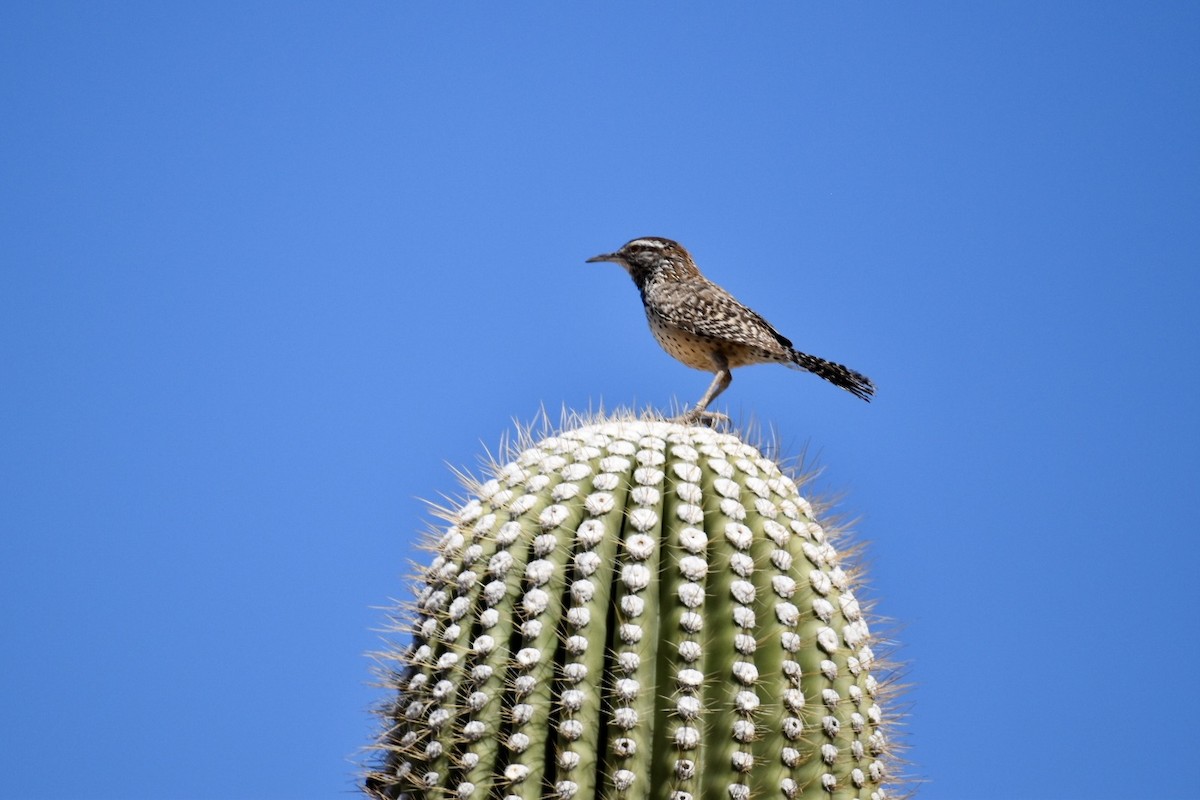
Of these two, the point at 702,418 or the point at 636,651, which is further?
the point at 702,418

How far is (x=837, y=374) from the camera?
18.4ft

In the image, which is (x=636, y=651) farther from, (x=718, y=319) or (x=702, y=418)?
(x=718, y=319)

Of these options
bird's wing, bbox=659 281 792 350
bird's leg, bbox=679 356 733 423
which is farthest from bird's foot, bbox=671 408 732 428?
bird's wing, bbox=659 281 792 350

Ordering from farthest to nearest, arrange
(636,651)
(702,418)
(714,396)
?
(714,396) < (702,418) < (636,651)

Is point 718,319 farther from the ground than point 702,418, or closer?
farther from the ground

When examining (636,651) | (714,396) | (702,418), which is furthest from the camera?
(714,396)

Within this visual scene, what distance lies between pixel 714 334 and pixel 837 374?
564 mm

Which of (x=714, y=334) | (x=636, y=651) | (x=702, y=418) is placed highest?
(x=714, y=334)

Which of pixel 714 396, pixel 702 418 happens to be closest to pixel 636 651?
pixel 702 418

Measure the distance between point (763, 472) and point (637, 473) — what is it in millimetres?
414

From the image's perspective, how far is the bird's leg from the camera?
4.13m

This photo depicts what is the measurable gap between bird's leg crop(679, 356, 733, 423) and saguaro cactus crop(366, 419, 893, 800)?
0.73 meters

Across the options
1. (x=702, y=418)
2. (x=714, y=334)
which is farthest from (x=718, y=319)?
(x=702, y=418)

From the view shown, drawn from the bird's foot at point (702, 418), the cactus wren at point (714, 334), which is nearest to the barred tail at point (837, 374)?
the cactus wren at point (714, 334)
